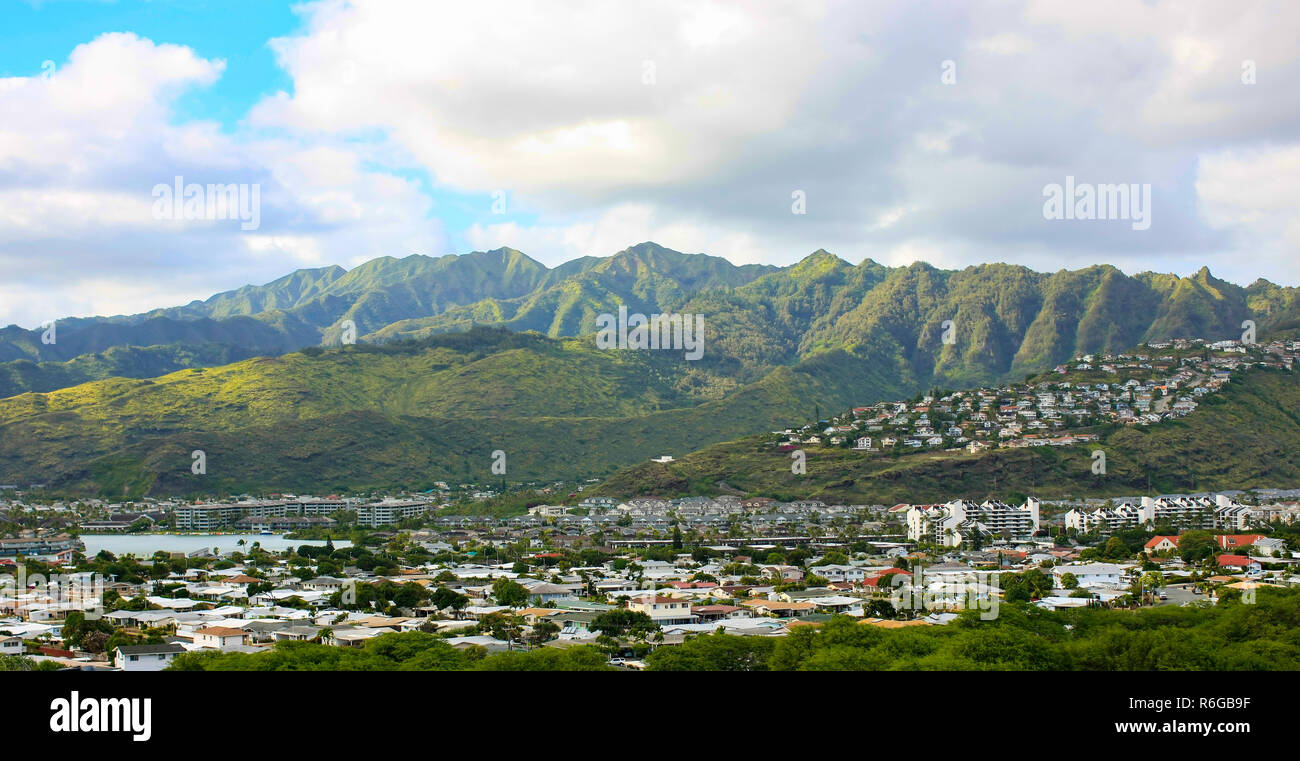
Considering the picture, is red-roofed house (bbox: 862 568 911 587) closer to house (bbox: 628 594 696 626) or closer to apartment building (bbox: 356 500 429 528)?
house (bbox: 628 594 696 626)

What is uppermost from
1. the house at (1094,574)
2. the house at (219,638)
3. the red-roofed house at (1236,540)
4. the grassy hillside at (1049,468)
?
the grassy hillside at (1049,468)

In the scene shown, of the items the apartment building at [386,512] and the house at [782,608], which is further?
the apartment building at [386,512]

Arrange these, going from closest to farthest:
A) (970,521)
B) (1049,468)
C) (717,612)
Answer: (717,612) → (970,521) → (1049,468)

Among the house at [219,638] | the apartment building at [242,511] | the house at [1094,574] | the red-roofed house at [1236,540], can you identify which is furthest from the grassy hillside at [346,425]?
the house at [219,638]

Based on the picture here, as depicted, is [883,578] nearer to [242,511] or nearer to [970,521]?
[970,521]

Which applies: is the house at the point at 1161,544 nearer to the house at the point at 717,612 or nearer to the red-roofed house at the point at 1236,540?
the red-roofed house at the point at 1236,540

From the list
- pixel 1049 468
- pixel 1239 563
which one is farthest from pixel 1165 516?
pixel 1239 563
